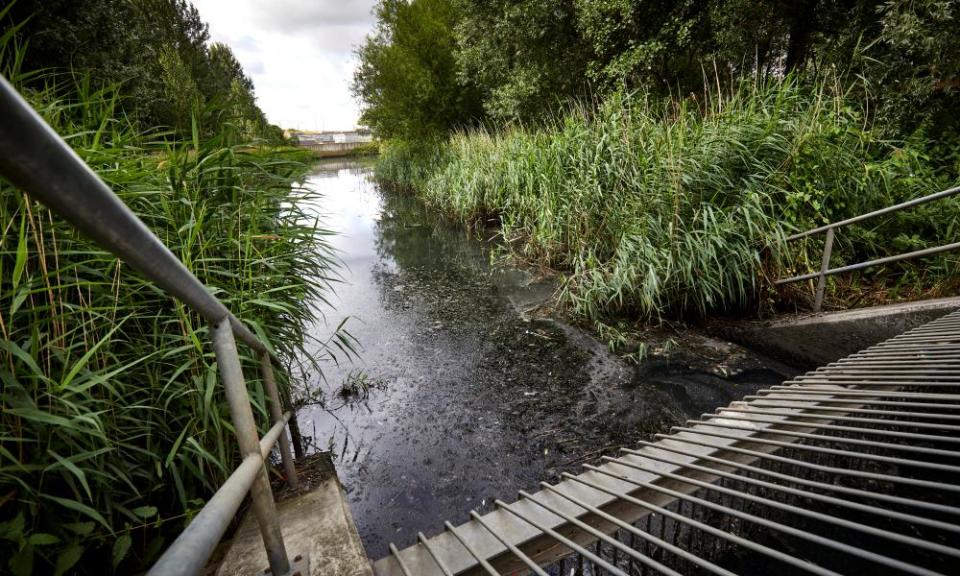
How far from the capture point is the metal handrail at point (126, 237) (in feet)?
1.08

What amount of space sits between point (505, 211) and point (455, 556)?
6.37 m

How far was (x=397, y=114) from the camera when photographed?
1398 cm

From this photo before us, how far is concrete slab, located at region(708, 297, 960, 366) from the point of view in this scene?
3000mm

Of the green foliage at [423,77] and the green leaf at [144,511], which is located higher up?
the green foliage at [423,77]

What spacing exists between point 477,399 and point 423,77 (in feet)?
42.0

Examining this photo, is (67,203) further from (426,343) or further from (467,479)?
(426,343)

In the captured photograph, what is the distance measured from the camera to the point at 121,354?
5.33ft

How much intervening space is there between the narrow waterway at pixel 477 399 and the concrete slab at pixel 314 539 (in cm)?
48

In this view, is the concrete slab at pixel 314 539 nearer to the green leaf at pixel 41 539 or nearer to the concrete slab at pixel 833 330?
the green leaf at pixel 41 539

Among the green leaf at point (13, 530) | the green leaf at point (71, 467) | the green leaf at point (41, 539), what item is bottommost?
the green leaf at point (41, 539)

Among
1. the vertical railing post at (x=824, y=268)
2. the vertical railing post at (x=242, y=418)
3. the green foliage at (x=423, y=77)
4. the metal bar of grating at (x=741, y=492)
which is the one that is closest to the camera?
the vertical railing post at (x=242, y=418)

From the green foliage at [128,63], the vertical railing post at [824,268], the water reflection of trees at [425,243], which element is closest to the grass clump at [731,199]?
the vertical railing post at [824,268]

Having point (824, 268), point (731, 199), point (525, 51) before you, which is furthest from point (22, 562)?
point (525, 51)

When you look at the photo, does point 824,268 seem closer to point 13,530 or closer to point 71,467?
point 71,467
